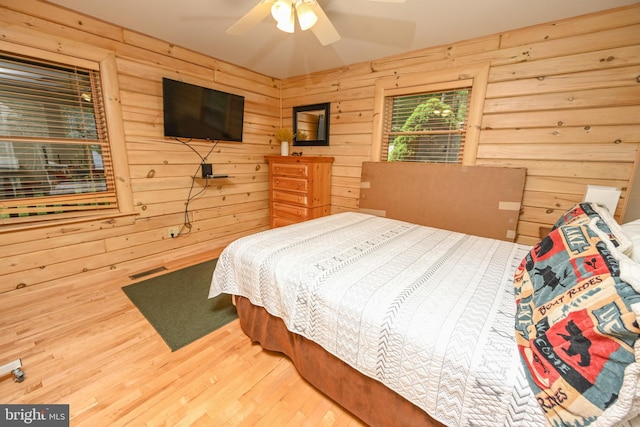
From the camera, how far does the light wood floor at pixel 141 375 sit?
4.17 feet

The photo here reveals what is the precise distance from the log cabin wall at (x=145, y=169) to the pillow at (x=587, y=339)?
10.5ft

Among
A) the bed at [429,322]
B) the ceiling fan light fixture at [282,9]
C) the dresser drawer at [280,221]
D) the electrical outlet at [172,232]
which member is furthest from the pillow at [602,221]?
the electrical outlet at [172,232]

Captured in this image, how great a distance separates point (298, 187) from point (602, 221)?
274cm

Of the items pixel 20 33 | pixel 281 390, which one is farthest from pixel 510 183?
pixel 20 33

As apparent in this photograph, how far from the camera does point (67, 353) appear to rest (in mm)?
1623

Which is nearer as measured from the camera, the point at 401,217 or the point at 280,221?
the point at 401,217

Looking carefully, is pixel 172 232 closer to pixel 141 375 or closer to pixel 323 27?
pixel 141 375

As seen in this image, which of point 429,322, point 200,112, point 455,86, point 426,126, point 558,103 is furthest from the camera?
point 200,112

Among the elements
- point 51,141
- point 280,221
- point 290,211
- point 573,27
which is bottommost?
point 280,221

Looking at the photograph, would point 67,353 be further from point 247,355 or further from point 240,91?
point 240,91

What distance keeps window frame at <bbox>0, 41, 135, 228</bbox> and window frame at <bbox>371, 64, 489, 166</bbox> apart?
2.66 metres

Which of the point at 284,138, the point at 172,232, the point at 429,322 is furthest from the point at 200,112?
the point at 429,322

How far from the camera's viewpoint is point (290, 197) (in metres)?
3.49

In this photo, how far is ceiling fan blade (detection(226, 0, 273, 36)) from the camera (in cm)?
165
